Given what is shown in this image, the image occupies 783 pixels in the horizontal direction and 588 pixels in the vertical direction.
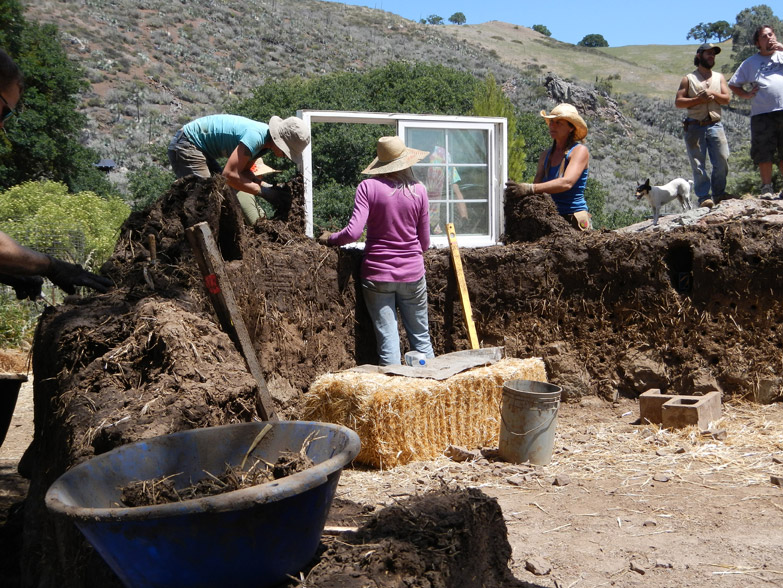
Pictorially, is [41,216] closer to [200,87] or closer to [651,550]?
[651,550]

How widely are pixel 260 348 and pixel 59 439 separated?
2.56 meters

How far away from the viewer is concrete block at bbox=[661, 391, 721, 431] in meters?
6.19

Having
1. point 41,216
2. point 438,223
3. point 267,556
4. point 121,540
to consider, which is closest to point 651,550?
point 267,556

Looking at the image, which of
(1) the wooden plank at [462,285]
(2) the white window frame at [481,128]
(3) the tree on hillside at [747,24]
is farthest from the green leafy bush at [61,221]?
(3) the tree on hillside at [747,24]

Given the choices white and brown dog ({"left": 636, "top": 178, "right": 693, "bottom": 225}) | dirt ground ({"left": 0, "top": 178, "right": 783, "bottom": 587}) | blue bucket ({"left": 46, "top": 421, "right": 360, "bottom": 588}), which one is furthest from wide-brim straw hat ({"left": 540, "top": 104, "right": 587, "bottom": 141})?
blue bucket ({"left": 46, "top": 421, "right": 360, "bottom": 588})

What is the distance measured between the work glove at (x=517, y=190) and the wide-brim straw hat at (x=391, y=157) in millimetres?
1267

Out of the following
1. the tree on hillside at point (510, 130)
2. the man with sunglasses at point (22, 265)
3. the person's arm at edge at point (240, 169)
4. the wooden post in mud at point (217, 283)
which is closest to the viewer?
the man with sunglasses at point (22, 265)

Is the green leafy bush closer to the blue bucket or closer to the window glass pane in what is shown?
the window glass pane

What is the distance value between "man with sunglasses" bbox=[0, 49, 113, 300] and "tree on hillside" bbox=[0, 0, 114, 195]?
2055 cm

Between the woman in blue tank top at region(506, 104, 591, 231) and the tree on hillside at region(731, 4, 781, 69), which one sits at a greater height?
the tree on hillside at region(731, 4, 781, 69)

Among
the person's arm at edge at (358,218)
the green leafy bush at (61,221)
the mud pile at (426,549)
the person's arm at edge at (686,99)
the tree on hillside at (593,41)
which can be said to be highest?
the tree on hillside at (593,41)

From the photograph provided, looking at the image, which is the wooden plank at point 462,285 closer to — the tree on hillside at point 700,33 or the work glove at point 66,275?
the work glove at point 66,275

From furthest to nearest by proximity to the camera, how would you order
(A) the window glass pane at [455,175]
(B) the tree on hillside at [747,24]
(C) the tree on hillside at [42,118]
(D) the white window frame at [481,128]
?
(B) the tree on hillside at [747,24]
(C) the tree on hillside at [42,118]
(A) the window glass pane at [455,175]
(D) the white window frame at [481,128]

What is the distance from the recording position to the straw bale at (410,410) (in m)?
5.56
